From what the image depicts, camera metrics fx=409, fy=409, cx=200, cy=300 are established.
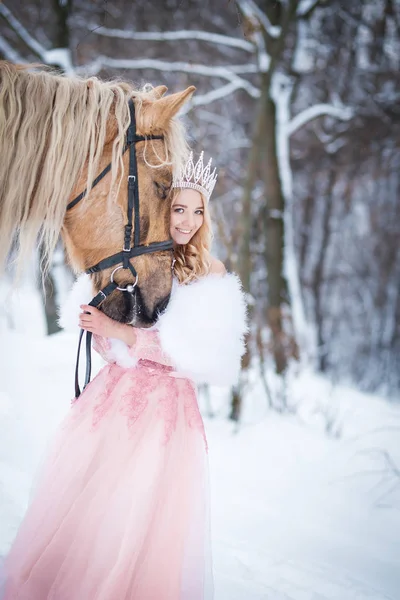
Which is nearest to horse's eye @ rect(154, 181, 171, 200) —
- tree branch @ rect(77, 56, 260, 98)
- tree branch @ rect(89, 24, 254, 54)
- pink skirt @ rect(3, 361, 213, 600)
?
pink skirt @ rect(3, 361, 213, 600)

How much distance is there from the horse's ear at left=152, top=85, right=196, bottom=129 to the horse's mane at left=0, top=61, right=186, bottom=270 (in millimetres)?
60

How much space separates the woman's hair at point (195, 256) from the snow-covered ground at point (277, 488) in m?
1.67

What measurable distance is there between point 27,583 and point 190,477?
0.71m

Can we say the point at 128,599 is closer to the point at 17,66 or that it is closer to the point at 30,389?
the point at 17,66

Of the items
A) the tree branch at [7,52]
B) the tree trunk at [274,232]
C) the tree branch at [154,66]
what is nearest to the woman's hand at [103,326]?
the tree trunk at [274,232]

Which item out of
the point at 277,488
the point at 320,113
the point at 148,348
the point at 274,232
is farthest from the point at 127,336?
the point at 320,113

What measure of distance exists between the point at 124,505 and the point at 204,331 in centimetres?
73

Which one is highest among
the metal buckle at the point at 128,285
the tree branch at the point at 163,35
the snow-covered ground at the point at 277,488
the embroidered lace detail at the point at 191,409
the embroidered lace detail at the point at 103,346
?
the tree branch at the point at 163,35

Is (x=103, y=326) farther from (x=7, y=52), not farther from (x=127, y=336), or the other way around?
(x=7, y=52)

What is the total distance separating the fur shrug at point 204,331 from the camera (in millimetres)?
1617

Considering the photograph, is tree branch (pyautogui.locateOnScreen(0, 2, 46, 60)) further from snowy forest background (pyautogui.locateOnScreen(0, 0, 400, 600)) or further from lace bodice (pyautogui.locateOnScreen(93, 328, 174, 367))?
lace bodice (pyautogui.locateOnScreen(93, 328, 174, 367))

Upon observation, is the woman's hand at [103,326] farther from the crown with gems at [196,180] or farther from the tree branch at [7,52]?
the tree branch at [7,52]

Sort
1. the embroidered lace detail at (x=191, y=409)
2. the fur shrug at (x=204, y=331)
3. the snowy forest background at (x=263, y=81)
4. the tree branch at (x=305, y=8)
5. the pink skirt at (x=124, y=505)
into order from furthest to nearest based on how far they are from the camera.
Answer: the tree branch at (x=305, y=8)
the snowy forest background at (x=263, y=81)
the embroidered lace detail at (x=191, y=409)
the fur shrug at (x=204, y=331)
the pink skirt at (x=124, y=505)

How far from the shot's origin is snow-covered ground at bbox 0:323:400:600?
7.84 feet
